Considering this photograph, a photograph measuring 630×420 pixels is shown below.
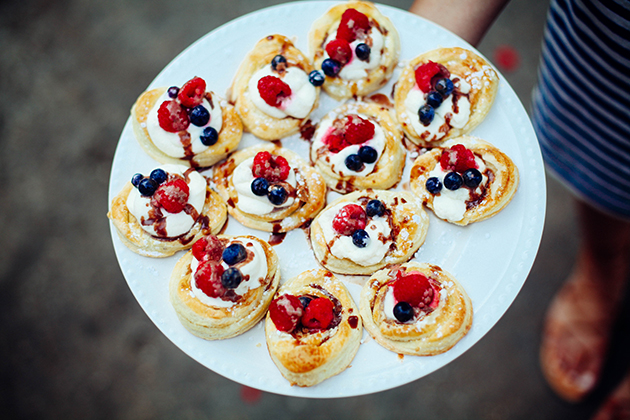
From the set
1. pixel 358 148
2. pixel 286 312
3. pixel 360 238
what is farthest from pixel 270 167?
pixel 286 312

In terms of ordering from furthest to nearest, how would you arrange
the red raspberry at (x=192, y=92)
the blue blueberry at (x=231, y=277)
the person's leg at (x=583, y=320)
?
the person's leg at (x=583, y=320), the red raspberry at (x=192, y=92), the blue blueberry at (x=231, y=277)

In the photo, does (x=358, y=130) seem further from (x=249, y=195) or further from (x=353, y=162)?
(x=249, y=195)

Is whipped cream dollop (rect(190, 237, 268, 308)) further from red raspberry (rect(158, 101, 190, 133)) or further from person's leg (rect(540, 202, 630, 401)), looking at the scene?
person's leg (rect(540, 202, 630, 401))

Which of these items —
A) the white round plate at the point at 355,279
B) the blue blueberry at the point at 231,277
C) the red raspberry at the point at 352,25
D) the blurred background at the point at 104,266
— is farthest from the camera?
the blurred background at the point at 104,266

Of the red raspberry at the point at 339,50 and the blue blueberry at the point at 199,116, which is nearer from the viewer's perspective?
the blue blueberry at the point at 199,116

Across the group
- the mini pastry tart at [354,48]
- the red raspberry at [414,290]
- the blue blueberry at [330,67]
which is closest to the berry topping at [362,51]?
the mini pastry tart at [354,48]

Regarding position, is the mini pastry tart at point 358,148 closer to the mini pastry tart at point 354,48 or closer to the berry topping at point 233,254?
the mini pastry tart at point 354,48

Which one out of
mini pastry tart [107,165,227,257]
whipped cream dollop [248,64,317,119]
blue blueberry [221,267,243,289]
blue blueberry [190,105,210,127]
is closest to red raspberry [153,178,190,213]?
mini pastry tart [107,165,227,257]
